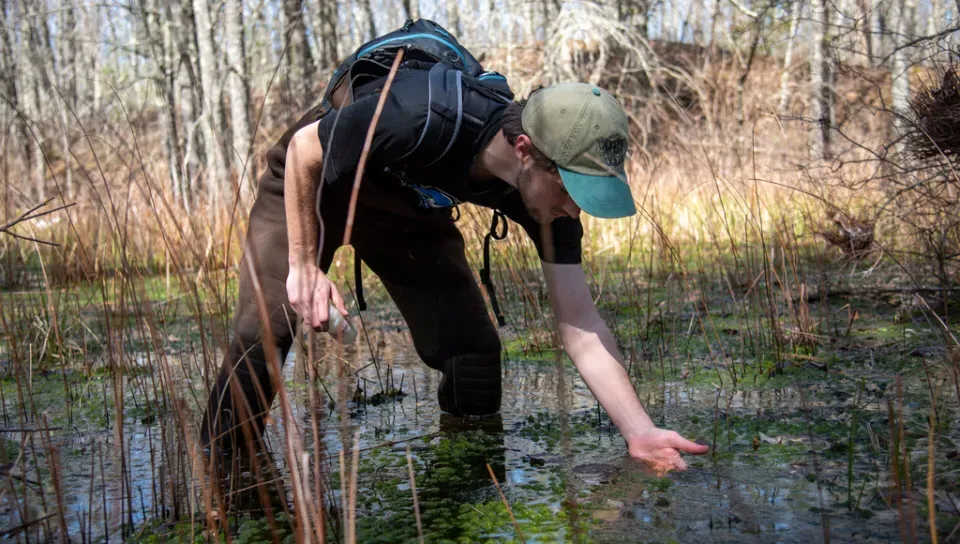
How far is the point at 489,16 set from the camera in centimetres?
1256

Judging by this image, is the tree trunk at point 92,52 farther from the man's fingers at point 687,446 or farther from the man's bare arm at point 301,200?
the man's fingers at point 687,446

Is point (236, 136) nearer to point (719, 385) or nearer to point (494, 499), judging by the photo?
point (719, 385)

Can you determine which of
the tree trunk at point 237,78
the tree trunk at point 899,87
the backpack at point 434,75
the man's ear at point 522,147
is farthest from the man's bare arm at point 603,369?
the tree trunk at point 237,78

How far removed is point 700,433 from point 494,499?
78 centimetres

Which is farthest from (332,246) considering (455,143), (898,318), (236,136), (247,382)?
(236,136)

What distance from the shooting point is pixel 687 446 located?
Result: 2.03 meters

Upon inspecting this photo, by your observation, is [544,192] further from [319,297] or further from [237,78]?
[237,78]

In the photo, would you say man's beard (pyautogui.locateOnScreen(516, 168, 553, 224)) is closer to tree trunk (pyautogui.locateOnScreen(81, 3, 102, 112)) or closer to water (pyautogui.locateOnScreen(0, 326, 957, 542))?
water (pyautogui.locateOnScreen(0, 326, 957, 542))

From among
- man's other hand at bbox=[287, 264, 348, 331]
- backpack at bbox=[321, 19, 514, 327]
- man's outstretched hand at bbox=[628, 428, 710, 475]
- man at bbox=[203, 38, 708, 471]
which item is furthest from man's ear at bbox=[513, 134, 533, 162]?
man's outstretched hand at bbox=[628, 428, 710, 475]

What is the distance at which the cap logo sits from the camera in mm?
1964

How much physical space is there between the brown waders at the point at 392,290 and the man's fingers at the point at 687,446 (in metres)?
0.88

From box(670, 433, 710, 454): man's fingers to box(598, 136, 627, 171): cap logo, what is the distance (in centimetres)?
67

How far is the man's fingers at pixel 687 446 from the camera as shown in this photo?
2010mm

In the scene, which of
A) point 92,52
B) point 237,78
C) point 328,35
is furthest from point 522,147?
point 92,52
